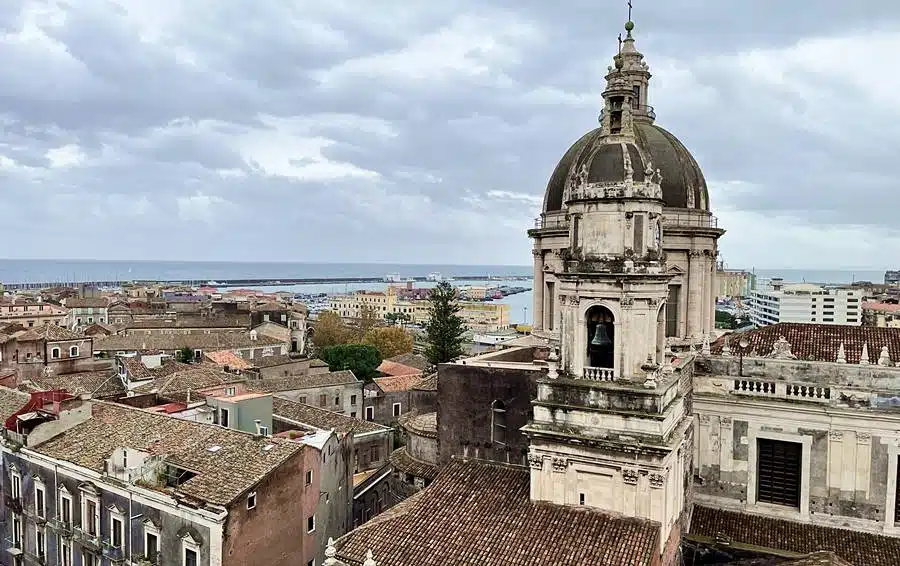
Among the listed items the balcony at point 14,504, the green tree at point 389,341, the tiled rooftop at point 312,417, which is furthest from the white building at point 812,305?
the balcony at point 14,504

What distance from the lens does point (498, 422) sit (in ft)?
88.5

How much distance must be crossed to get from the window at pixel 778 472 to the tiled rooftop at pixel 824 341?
3304 millimetres

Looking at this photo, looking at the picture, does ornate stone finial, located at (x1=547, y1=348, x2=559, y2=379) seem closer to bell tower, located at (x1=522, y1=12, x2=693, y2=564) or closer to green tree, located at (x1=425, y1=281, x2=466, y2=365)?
bell tower, located at (x1=522, y1=12, x2=693, y2=564)

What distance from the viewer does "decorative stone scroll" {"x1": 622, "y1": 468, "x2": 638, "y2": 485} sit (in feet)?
68.5

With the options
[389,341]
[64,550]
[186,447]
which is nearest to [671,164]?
[186,447]

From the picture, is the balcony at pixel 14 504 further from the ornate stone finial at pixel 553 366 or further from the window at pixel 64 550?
the ornate stone finial at pixel 553 366

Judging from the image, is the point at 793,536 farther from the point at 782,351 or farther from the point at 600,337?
the point at 600,337

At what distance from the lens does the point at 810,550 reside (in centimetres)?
2272

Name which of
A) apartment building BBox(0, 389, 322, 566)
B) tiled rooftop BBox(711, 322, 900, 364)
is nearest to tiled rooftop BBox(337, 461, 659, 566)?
apartment building BBox(0, 389, 322, 566)

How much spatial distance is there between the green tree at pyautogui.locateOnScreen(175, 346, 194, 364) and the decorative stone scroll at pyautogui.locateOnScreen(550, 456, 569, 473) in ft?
176

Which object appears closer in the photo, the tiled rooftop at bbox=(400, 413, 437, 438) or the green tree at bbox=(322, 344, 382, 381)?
the tiled rooftop at bbox=(400, 413, 437, 438)

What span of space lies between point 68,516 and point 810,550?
1077 inches

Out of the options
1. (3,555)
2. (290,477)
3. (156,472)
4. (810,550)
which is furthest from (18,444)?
(810,550)

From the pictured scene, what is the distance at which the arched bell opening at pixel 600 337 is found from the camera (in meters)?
22.5
